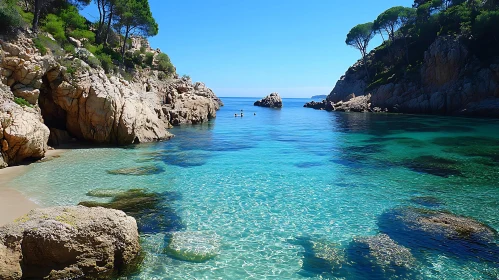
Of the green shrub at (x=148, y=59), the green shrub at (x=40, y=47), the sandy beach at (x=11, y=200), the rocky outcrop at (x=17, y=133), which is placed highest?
the green shrub at (x=148, y=59)

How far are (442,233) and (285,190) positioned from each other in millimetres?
7331

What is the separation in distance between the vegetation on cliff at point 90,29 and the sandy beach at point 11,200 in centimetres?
1046

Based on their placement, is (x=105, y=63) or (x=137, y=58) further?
(x=137, y=58)

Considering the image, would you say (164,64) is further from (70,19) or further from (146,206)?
(146,206)

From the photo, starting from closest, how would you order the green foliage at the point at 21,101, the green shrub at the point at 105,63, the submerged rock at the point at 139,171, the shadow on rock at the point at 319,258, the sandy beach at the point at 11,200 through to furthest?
1. the shadow on rock at the point at 319,258
2. the sandy beach at the point at 11,200
3. the submerged rock at the point at 139,171
4. the green foliage at the point at 21,101
5. the green shrub at the point at 105,63

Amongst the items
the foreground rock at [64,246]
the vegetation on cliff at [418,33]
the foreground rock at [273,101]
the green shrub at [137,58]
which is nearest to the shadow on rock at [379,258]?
the foreground rock at [64,246]

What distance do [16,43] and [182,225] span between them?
66.1ft

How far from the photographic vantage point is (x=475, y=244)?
36.4ft

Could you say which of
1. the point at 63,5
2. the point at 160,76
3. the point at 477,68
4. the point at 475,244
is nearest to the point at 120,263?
the point at 475,244

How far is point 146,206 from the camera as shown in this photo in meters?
14.5

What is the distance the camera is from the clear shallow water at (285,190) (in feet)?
32.5

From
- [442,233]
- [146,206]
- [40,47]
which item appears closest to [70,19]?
[40,47]

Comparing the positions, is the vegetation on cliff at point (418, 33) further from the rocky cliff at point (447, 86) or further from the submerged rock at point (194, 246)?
the submerged rock at point (194, 246)

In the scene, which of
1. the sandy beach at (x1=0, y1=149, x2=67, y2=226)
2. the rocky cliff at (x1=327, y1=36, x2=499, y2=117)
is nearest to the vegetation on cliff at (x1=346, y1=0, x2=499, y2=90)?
the rocky cliff at (x1=327, y1=36, x2=499, y2=117)
